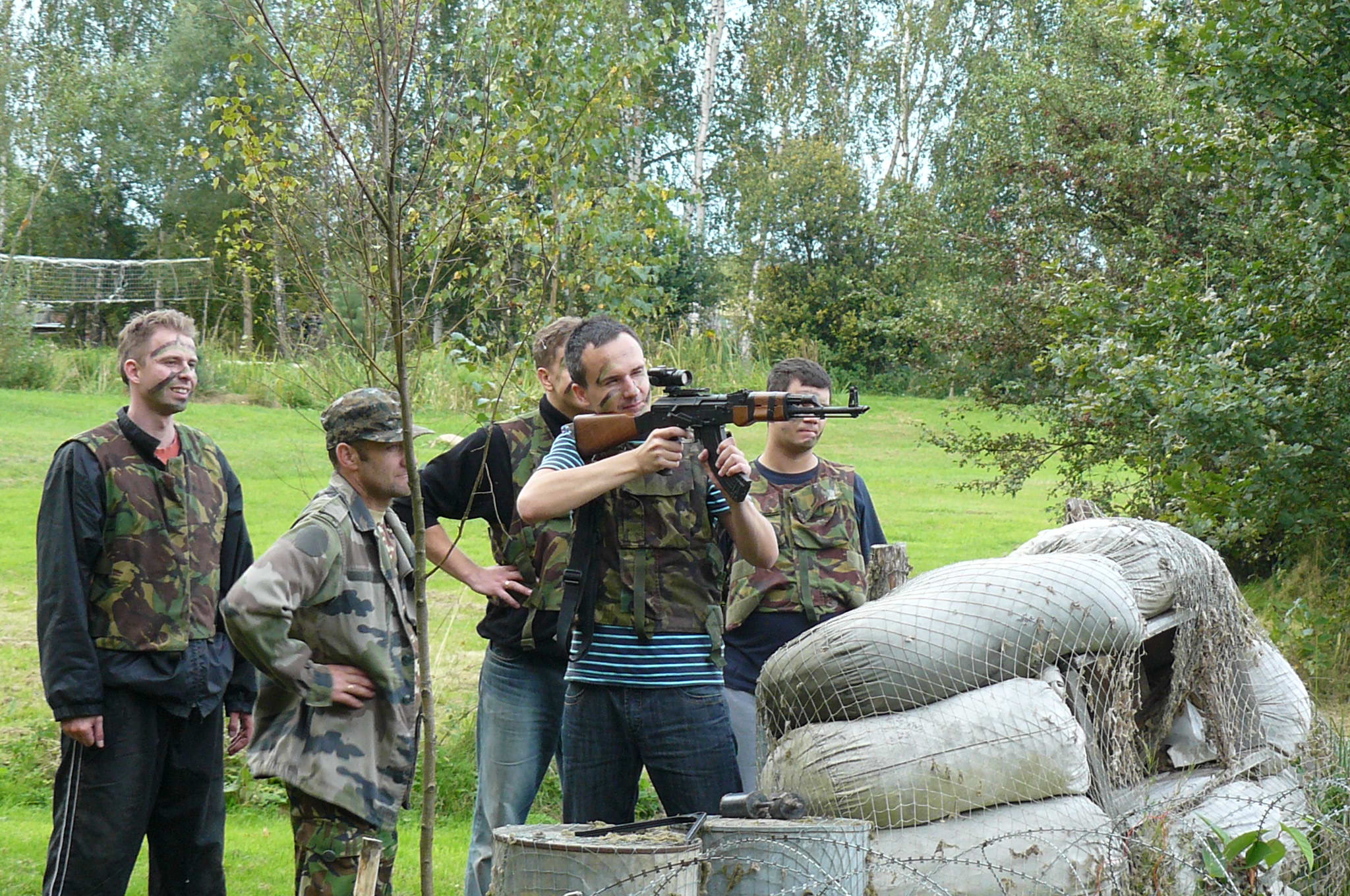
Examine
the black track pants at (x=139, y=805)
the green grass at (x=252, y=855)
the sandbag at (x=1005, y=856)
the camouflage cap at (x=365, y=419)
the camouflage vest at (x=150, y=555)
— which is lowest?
the green grass at (x=252, y=855)

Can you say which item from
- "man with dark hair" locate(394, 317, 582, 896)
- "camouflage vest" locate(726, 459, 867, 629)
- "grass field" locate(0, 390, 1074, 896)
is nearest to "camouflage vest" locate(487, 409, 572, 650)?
"man with dark hair" locate(394, 317, 582, 896)

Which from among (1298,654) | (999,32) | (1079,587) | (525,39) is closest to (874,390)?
(999,32)

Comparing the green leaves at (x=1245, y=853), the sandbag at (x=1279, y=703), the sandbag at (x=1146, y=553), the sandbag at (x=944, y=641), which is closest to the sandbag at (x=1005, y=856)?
the green leaves at (x=1245, y=853)

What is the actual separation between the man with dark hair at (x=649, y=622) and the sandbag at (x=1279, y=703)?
215cm

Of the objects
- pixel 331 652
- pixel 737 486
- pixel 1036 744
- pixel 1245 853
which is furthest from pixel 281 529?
pixel 1245 853

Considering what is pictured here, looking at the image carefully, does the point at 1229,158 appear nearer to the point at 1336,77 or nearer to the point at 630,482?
the point at 1336,77

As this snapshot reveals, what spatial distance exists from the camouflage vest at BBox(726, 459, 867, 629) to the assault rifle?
1004 millimetres

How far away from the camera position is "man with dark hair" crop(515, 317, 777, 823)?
11.2 ft

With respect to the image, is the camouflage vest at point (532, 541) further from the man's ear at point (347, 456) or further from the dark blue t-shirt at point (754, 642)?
the dark blue t-shirt at point (754, 642)

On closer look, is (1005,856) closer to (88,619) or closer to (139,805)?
(139,805)

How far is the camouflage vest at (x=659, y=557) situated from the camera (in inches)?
135

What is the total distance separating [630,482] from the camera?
11.4 ft

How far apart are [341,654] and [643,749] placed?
82 cm

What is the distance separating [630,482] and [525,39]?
327cm
